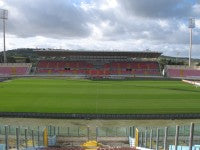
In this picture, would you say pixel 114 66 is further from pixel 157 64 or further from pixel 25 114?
pixel 25 114

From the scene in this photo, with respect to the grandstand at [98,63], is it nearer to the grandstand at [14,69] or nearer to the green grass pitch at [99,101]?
the grandstand at [14,69]

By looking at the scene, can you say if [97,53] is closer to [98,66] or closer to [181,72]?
[98,66]

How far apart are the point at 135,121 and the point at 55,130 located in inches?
433

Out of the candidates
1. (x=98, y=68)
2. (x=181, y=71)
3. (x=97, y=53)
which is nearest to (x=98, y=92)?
(x=98, y=68)

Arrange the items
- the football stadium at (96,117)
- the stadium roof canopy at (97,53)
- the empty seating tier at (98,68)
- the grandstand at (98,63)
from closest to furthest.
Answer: the football stadium at (96,117) < the empty seating tier at (98,68) < the grandstand at (98,63) < the stadium roof canopy at (97,53)

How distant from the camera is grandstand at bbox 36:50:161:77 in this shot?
93.4 m

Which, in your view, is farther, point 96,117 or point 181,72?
point 181,72

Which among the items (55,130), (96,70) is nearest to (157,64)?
(96,70)

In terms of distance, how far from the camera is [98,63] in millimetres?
98750

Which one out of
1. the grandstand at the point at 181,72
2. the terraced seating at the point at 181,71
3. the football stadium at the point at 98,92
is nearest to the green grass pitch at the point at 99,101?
the football stadium at the point at 98,92

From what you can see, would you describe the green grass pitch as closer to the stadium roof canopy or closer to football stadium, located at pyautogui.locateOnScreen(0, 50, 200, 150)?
football stadium, located at pyautogui.locateOnScreen(0, 50, 200, 150)

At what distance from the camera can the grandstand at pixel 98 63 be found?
306 feet

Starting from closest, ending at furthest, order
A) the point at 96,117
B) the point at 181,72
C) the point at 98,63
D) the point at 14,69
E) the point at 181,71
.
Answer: the point at 96,117
the point at 181,72
the point at 181,71
the point at 14,69
the point at 98,63

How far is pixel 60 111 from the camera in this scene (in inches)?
1435
